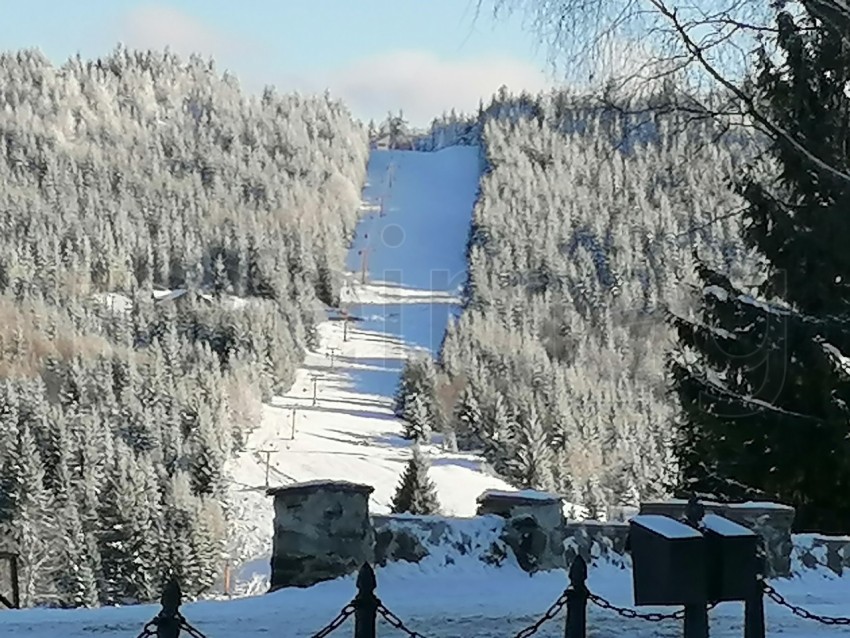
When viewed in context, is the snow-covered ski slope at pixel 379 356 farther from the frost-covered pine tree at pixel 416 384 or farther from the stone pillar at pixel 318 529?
the stone pillar at pixel 318 529

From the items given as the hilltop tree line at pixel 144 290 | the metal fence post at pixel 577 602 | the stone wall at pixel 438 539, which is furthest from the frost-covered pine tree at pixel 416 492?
the metal fence post at pixel 577 602

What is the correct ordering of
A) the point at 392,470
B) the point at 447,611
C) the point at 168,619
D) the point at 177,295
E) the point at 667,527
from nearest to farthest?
the point at 168,619 → the point at 667,527 → the point at 447,611 → the point at 392,470 → the point at 177,295

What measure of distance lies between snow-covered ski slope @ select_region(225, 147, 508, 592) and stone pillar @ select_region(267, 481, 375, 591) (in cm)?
284

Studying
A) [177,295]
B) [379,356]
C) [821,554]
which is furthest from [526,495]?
[177,295]

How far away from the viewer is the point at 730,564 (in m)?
4.57

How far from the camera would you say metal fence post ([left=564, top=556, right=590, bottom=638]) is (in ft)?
16.1

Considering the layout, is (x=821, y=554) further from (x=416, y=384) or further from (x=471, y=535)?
(x=416, y=384)

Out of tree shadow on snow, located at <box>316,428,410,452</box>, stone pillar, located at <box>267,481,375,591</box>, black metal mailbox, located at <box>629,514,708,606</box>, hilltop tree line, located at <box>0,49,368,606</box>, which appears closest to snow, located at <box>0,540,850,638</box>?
stone pillar, located at <box>267,481,375,591</box>

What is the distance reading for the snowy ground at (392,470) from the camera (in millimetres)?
6535

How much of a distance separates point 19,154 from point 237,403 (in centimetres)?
8731

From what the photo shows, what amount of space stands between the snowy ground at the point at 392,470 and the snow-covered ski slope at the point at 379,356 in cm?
20

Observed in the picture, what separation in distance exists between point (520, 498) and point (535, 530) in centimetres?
25

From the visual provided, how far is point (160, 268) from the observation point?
11944 cm

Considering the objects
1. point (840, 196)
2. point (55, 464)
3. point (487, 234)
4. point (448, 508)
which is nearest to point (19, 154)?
point (487, 234)
